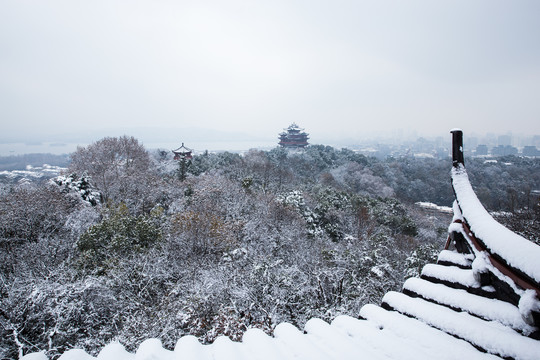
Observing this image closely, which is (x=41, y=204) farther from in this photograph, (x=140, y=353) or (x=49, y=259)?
(x=140, y=353)

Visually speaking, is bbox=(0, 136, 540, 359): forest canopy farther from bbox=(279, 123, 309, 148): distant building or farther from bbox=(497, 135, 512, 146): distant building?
bbox=(497, 135, 512, 146): distant building

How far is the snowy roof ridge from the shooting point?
1488 mm

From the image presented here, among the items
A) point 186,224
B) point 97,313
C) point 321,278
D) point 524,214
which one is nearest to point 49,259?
point 97,313

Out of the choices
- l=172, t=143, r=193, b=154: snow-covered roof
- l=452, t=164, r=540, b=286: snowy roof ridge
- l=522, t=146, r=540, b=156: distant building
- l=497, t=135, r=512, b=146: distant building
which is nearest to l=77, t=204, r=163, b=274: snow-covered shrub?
l=452, t=164, r=540, b=286: snowy roof ridge

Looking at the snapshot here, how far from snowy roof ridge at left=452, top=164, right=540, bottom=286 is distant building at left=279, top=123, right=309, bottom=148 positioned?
50.5 metres

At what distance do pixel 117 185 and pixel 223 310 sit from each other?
15.1m

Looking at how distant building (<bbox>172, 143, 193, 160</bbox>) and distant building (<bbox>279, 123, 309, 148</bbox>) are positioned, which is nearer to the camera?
distant building (<bbox>172, 143, 193, 160</bbox>)

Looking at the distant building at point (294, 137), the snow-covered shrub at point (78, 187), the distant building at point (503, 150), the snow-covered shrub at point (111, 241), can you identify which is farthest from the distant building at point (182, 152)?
the distant building at point (503, 150)

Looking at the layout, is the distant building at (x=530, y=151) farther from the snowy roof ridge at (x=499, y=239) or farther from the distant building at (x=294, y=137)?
the snowy roof ridge at (x=499, y=239)

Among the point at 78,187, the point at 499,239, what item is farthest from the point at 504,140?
the point at 78,187

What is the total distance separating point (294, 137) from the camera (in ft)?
A: 172

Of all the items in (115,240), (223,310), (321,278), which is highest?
(115,240)

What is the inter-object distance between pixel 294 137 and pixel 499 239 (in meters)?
51.8

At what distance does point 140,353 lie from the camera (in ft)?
5.36
